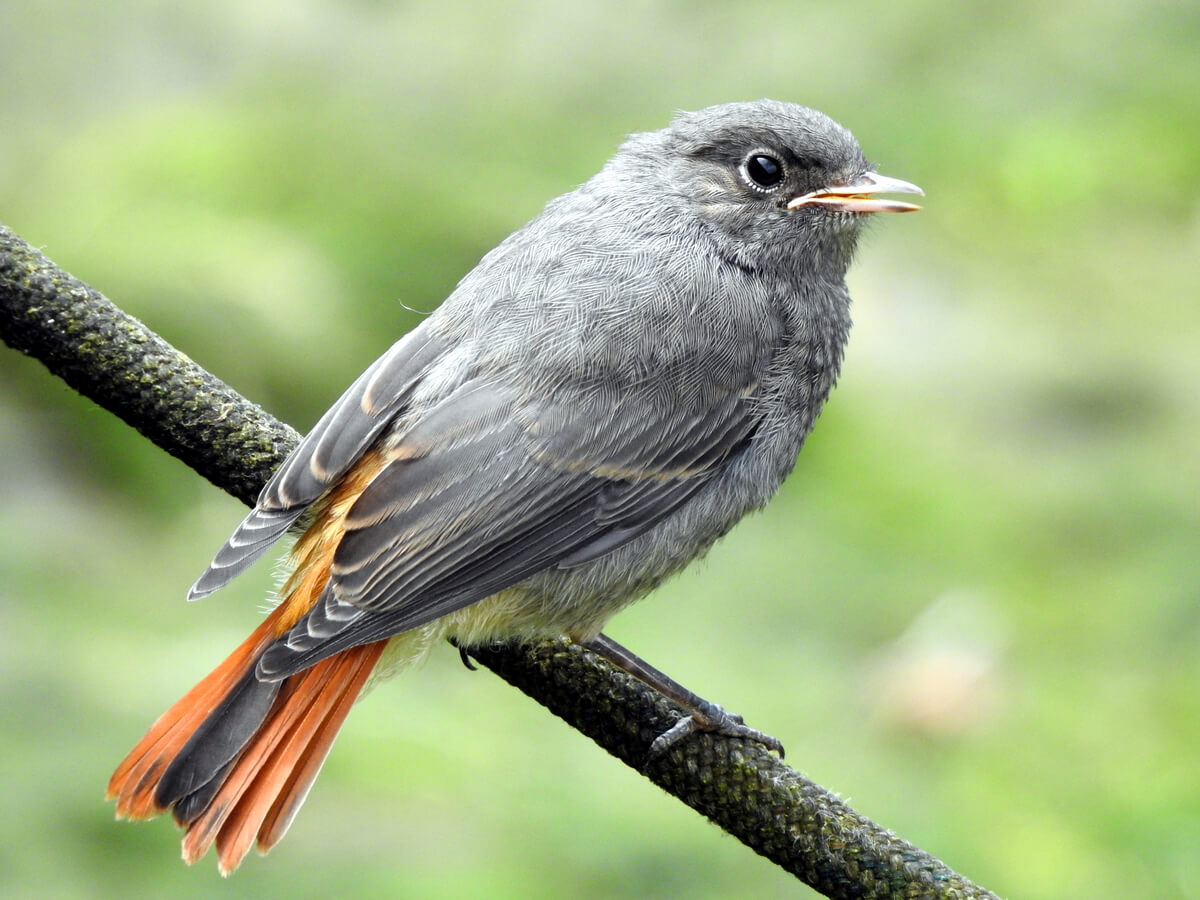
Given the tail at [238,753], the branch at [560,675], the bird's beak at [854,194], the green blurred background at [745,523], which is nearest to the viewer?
the branch at [560,675]

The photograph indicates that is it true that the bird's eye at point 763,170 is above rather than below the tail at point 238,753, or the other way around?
above

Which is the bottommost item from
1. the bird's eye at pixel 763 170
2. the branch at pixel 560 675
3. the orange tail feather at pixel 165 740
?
the orange tail feather at pixel 165 740

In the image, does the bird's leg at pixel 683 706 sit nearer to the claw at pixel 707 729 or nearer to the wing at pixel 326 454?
the claw at pixel 707 729

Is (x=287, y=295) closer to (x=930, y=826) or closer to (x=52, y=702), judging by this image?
(x=52, y=702)

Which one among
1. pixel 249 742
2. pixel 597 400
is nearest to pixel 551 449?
pixel 597 400

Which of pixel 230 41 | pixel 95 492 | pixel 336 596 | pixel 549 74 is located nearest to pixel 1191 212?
pixel 549 74

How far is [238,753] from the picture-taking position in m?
2.79

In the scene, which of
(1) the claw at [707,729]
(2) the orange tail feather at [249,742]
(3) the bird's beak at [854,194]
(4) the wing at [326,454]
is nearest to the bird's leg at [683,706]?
(1) the claw at [707,729]

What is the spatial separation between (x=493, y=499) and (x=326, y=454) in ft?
1.06

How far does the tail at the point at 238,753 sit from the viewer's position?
9.05 ft

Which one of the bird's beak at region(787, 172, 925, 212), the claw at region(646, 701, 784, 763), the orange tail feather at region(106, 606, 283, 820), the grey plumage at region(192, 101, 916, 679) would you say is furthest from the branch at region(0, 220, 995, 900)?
the bird's beak at region(787, 172, 925, 212)

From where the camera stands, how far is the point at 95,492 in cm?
529

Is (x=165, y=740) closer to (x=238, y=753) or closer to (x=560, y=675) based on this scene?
(x=238, y=753)

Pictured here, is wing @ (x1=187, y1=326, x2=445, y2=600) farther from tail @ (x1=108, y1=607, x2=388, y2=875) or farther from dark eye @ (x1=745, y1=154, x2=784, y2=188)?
dark eye @ (x1=745, y1=154, x2=784, y2=188)
